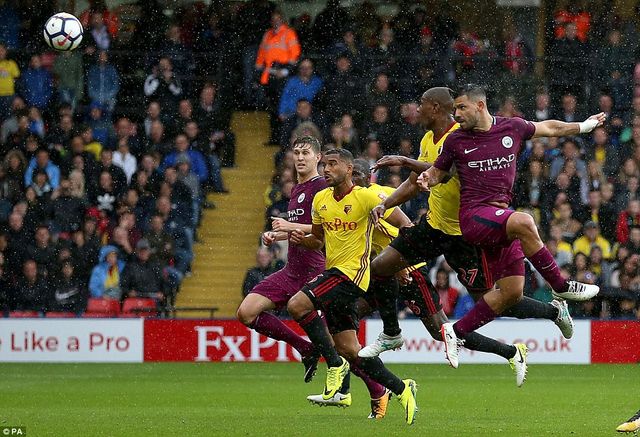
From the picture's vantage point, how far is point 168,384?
1559 centimetres

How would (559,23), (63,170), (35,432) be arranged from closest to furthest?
(35,432), (63,170), (559,23)

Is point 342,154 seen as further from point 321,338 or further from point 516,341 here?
point 516,341

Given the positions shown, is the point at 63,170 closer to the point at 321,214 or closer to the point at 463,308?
the point at 463,308

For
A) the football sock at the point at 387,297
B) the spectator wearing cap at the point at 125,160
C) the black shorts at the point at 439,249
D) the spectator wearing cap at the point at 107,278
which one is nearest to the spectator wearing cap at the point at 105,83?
the spectator wearing cap at the point at 125,160

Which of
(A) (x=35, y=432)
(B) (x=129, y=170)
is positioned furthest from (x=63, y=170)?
(A) (x=35, y=432)

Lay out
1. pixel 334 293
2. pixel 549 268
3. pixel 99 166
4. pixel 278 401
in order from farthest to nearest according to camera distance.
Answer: pixel 99 166 < pixel 278 401 < pixel 334 293 < pixel 549 268

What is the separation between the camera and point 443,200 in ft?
38.1

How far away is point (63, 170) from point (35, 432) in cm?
1111

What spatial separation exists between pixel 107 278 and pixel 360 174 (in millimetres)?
8277

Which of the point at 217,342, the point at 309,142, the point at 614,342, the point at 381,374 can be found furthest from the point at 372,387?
the point at 614,342

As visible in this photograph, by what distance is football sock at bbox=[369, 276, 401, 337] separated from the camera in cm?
1186

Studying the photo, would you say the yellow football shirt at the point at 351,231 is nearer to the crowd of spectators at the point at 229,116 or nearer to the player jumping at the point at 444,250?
the player jumping at the point at 444,250

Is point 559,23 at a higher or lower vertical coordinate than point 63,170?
higher

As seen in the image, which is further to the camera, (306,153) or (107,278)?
(107,278)
